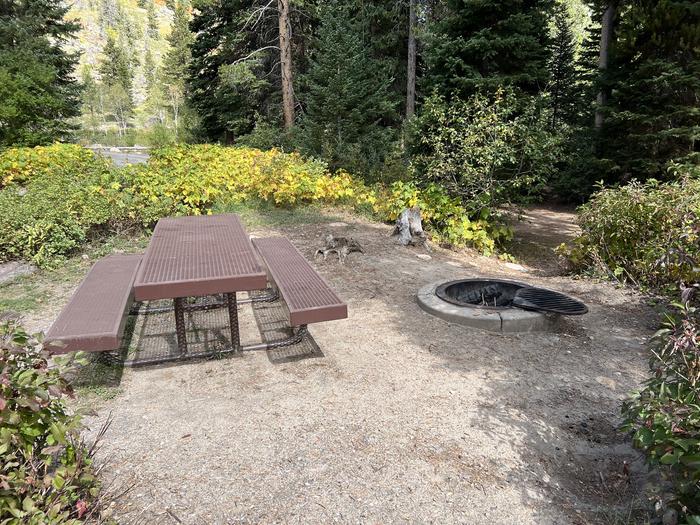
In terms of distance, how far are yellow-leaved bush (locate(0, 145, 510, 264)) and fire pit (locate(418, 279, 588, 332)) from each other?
8.69 feet

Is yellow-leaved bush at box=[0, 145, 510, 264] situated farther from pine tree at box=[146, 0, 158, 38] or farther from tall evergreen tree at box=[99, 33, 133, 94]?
pine tree at box=[146, 0, 158, 38]

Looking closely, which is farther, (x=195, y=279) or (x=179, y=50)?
(x=179, y=50)

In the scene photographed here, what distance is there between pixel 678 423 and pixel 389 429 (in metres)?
1.47

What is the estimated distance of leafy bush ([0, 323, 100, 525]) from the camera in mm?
1445

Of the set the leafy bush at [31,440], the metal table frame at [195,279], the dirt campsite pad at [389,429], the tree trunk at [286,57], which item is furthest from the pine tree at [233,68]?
the leafy bush at [31,440]

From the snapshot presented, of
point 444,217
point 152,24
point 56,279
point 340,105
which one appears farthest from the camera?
point 152,24

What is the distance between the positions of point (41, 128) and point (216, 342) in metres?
14.2

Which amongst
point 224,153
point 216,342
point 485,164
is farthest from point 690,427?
point 224,153

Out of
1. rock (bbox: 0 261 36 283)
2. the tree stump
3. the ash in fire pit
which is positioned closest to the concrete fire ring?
the ash in fire pit

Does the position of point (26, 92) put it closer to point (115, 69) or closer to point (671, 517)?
point (671, 517)

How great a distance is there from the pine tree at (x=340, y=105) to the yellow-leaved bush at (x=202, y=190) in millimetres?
2722

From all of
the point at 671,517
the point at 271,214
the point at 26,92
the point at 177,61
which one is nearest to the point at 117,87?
the point at 177,61

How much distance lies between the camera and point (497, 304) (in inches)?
190

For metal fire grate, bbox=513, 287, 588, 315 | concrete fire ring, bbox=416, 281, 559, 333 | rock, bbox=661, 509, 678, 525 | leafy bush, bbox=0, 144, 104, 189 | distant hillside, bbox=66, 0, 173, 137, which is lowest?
concrete fire ring, bbox=416, 281, 559, 333
